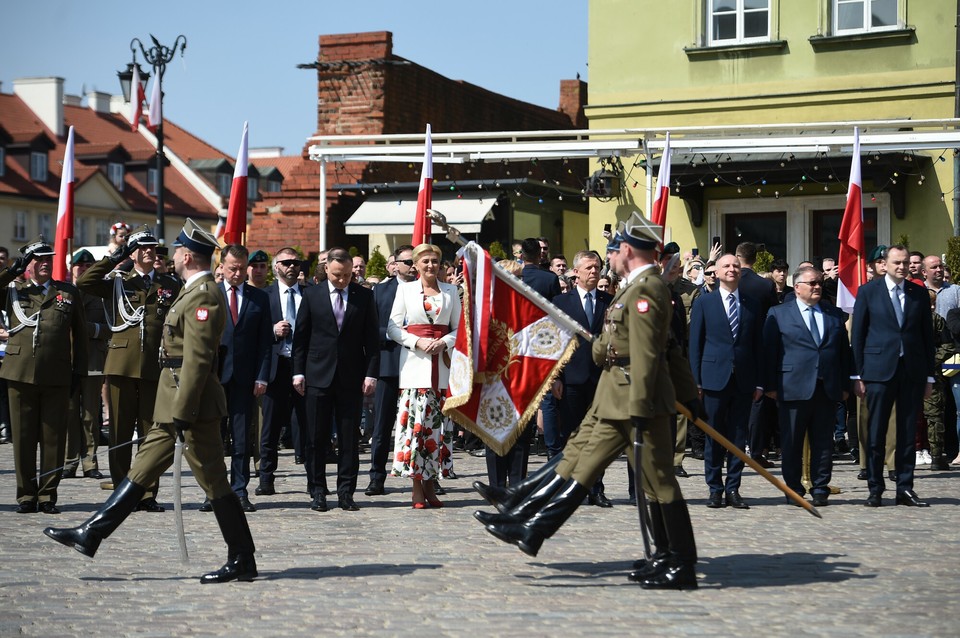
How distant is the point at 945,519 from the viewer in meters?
10.6

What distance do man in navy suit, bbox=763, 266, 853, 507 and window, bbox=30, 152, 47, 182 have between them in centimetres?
5665

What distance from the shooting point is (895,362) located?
11.4 m

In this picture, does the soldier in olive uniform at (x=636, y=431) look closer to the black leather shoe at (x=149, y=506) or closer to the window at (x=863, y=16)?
the black leather shoe at (x=149, y=506)

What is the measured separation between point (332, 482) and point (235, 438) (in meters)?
2.25

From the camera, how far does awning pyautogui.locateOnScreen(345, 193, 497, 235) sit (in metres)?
25.9

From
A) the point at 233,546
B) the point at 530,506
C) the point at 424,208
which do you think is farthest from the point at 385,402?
the point at 424,208

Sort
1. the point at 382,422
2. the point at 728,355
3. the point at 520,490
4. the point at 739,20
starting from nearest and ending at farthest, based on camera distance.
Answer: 1. the point at 520,490
2. the point at 728,355
3. the point at 382,422
4. the point at 739,20

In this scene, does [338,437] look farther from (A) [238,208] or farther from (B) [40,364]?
(A) [238,208]

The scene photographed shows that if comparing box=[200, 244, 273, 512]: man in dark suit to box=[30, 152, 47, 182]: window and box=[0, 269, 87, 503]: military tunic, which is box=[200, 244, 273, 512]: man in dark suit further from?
box=[30, 152, 47, 182]: window

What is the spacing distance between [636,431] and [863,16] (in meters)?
17.5

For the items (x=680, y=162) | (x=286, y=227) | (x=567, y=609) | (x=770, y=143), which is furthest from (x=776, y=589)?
(x=286, y=227)

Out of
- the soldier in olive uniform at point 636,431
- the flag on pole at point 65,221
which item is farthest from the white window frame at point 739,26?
the soldier in olive uniform at point 636,431

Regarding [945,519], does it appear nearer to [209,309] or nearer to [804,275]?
[804,275]

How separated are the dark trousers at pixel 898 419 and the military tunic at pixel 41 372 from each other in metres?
6.53
